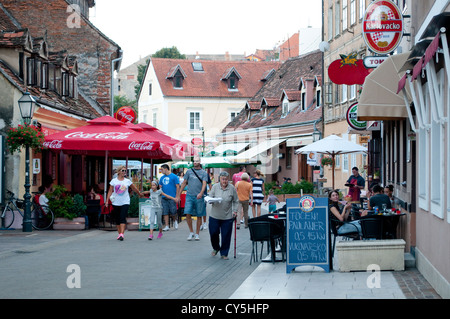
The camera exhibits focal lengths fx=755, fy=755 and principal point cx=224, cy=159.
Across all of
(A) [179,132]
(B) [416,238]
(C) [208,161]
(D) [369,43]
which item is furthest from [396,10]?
(A) [179,132]

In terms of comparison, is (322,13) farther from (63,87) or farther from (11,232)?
(11,232)

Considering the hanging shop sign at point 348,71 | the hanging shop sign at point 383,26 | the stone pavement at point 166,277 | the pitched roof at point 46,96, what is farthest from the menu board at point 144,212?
the hanging shop sign at point 383,26

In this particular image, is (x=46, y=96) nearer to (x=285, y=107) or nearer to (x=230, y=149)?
(x=285, y=107)

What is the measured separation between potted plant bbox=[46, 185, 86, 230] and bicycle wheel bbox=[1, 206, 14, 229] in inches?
41.4

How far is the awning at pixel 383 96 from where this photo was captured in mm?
12664

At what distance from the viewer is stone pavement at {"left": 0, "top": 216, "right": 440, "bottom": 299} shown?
31.7 ft

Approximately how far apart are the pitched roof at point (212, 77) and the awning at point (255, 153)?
19.0m

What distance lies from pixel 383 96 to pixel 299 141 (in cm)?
2962

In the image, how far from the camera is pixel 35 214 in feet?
68.5

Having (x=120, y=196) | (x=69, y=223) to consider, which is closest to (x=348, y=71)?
(x=120, y=196)

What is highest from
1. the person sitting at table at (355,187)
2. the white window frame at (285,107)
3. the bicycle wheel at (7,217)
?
the white window frame at (285,107)

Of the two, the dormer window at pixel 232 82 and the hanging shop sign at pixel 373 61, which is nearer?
the hanging shop sign at pixel 373 61

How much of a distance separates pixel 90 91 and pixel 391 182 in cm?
2094

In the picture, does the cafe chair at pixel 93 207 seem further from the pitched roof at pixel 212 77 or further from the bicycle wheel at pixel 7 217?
the pitched roof at pixel 212 77
